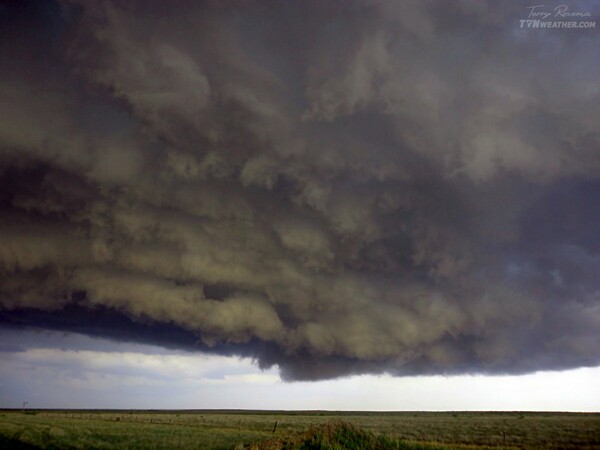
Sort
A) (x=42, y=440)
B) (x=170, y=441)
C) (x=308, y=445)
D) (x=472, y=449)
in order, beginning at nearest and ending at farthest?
1. (x=308, y=445)
2. (x=472, y=449)
3. (x=42, y=440)
4. (x=170, y=441)

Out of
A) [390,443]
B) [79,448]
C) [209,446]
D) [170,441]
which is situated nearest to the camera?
[390,443]

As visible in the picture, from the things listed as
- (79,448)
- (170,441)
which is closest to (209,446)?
(170,441)

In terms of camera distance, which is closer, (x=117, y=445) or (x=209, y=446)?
(x=117, y=445)

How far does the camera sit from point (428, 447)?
80.8 feet

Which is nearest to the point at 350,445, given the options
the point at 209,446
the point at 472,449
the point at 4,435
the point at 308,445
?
the point at 308,445

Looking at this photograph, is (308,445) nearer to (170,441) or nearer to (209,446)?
(209,446)

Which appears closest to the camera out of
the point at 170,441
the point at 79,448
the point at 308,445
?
the point at 308,445

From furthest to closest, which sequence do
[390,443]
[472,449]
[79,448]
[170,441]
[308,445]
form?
[170,441]
[79,448]
[472,449]
[390,443]
[308,445]

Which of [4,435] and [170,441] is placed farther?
[170,441]

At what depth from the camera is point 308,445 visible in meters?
20.4

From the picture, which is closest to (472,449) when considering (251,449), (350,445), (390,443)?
(390,443)

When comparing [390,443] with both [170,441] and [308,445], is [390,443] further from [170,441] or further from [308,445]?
[170,441]

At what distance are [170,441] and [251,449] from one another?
20633 millimetres

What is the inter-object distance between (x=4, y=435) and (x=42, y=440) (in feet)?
14.4
